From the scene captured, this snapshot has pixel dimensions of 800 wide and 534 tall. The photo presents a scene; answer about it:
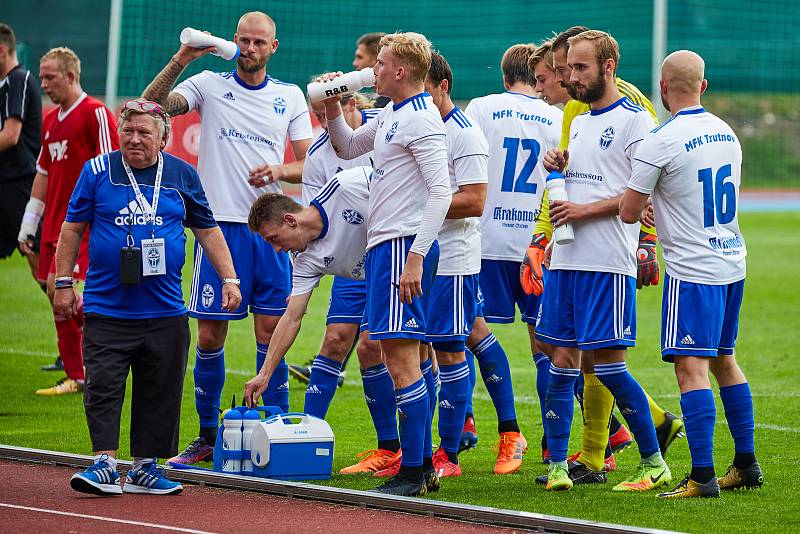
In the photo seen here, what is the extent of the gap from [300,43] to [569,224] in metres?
20.2

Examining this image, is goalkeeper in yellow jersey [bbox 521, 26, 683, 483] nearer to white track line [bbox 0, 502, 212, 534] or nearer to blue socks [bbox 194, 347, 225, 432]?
blue socks [bbox 194, 347, 225, 432]

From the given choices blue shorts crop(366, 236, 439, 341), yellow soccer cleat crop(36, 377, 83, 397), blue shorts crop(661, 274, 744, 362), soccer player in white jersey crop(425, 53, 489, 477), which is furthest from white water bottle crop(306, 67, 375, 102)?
yellow soccer cleat crop(36, 377, 83, 397)

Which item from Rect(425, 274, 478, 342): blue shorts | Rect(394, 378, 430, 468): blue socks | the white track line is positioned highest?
Rect(425, 274, 478, 342): blue shorts

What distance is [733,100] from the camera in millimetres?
43844

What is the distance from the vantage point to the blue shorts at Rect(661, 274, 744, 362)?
682 centimetres

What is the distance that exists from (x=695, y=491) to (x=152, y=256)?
301 centimetres

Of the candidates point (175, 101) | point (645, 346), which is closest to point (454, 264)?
point (175, 101)

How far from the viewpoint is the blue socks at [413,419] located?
22.5 ft

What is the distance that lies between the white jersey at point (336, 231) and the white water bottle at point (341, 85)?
0.46 m

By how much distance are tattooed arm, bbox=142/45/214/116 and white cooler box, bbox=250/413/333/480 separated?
2.19m

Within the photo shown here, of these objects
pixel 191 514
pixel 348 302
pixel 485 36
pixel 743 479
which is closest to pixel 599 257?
pixel 743 479

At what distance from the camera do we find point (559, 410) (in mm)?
7289

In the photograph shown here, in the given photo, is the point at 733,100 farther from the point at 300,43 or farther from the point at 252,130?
the point at 252,130

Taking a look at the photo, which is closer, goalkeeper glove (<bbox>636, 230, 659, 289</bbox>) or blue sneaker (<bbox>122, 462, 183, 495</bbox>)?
blue sneaker (<bbox>122, 462, 183, 495</bbox>)
